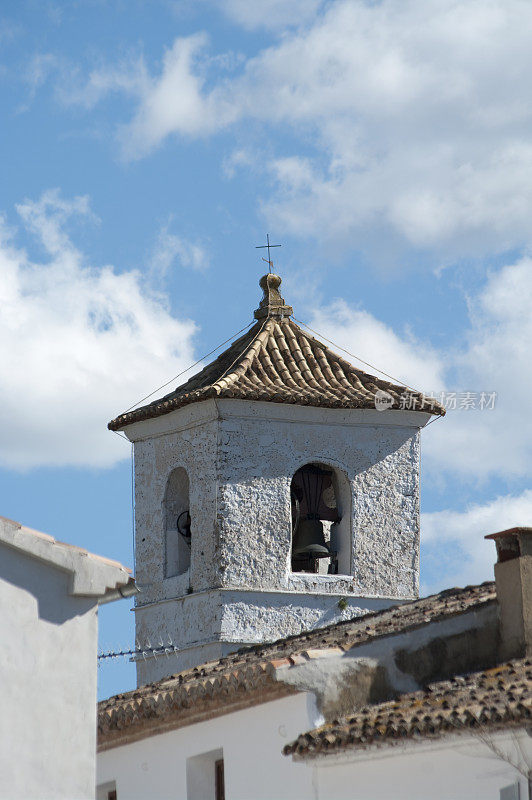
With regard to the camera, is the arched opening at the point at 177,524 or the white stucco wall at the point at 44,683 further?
the arched opening at the point at 177,524

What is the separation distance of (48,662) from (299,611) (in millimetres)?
7579

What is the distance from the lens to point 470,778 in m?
11.3

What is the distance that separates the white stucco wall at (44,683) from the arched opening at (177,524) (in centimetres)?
797

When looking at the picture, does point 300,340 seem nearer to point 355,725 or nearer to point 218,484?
point 218,484

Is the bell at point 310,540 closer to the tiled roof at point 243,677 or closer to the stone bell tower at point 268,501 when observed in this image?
the stone bell tower at point 268,501

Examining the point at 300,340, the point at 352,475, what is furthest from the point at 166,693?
the point at 300,340

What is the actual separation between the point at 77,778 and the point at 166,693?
12.4 ft

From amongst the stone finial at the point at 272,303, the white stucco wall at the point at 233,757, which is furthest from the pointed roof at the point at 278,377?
the white stucco wall at the point at 233,757

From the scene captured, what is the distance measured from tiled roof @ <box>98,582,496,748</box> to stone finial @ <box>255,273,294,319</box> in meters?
5.07

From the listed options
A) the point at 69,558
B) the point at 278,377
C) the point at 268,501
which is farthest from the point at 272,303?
the point at 69,558

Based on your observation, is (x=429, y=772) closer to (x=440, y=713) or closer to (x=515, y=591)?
(x=440, y=713)

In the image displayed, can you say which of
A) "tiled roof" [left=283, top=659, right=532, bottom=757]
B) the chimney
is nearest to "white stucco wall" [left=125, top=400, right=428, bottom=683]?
the chimney

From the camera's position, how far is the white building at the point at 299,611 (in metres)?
11.9

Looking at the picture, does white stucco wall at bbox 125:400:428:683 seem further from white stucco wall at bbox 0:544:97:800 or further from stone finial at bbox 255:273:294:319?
white stucco wall at bbox 0:544:97:800
